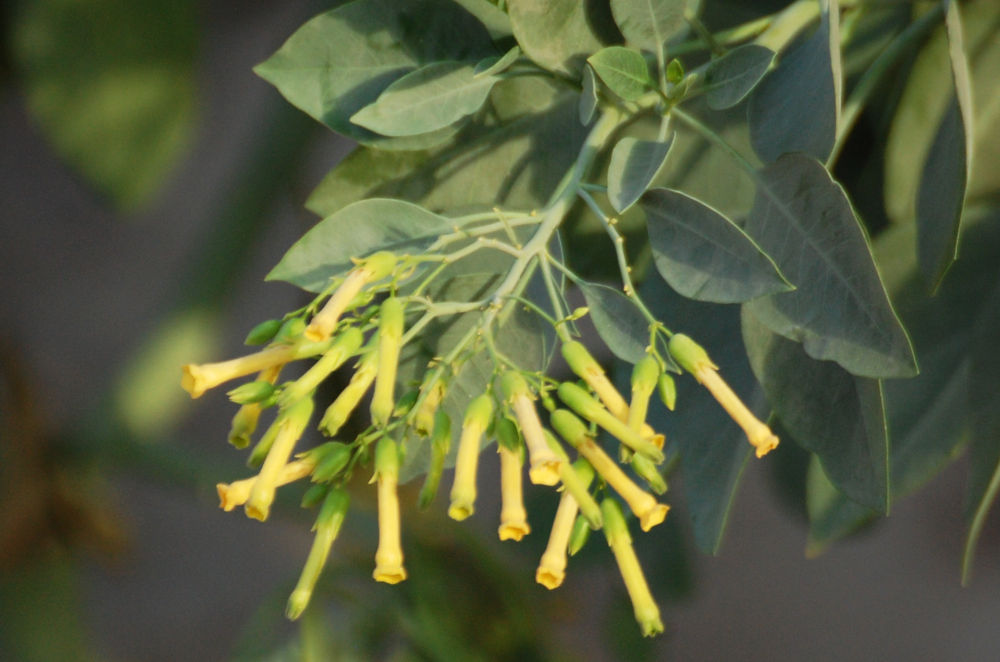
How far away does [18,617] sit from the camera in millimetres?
1064

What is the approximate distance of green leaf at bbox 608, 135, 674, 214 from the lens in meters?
0.29

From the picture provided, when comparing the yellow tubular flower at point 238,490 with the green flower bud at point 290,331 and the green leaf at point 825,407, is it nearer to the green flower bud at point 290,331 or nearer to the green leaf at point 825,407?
the green flower bud at point 290,331

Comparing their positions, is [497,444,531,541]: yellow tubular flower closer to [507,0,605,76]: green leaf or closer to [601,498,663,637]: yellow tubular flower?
[601,498,663,637]: yellow tubular flower

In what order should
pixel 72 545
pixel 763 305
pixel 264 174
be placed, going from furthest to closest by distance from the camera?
pixel 72 545 < pixel 264 174 < pixel 763 305

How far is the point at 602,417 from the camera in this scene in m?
0.28

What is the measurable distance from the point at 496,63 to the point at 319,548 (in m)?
0.18

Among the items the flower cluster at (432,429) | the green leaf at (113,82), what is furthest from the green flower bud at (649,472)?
the green leaf at (113,82)

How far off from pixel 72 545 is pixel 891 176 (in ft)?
3.55

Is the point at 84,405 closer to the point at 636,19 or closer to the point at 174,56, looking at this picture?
the point at 174,56

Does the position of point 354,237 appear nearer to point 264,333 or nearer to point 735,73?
point 264,333

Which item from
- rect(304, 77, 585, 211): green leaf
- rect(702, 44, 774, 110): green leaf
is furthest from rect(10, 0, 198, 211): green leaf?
rect(702, 44, 774, 110): green leaf

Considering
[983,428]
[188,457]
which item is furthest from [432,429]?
[188,457]

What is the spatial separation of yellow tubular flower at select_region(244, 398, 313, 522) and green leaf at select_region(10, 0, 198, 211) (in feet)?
2.78

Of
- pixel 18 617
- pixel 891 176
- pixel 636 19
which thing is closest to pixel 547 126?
pixel 636 19
